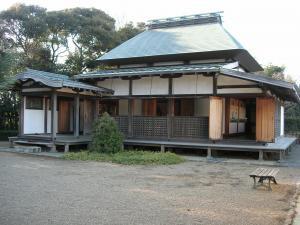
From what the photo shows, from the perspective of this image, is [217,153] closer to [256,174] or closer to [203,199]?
[256,174]

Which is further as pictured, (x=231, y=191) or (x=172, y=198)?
(x=231, y=191)

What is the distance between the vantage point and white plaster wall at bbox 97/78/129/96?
1648cm

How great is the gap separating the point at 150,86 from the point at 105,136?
3416 mm

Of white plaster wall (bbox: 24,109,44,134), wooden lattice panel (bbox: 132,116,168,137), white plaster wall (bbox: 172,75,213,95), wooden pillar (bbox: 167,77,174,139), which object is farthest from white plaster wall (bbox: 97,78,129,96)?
white plaster wall (bbox: 24,109,44,134)

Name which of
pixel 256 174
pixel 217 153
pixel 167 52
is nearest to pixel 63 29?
pixel 167 52

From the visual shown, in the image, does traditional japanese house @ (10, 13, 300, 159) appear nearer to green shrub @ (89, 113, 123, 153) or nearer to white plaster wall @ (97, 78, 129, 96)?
white plaster wall @ (97, 78, 129, 96)

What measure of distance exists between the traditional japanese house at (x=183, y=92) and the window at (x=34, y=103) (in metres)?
Answer: 0.07

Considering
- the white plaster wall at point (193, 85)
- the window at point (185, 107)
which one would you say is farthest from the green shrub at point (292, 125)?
the white plaster wall at point (193, 85)

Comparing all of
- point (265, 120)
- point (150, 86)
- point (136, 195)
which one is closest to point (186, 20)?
point (150, 86)

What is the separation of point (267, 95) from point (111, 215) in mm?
9717

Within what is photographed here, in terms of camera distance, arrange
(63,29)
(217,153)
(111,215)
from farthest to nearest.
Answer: (63,29) < (217,153) < (111,215)

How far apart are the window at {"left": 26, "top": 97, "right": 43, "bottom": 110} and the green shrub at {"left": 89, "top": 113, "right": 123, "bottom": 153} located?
14.3 ft

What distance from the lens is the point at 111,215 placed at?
578 centimetres

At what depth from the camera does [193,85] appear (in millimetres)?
14930
